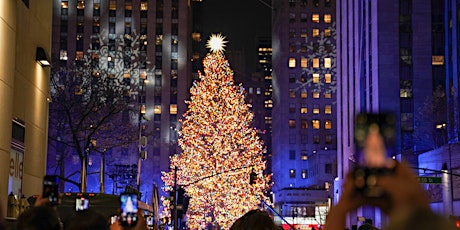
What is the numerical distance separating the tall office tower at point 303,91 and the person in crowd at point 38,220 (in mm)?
123438

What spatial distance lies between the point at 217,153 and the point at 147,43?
58.5 m

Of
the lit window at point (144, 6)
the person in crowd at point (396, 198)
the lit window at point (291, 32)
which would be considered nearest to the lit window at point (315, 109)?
the lit window at point (291, 32)

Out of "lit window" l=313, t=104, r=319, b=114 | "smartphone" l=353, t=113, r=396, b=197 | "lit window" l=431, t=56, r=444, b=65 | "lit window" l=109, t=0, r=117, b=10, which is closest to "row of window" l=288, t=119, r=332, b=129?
"lit window" l=313, t=104, r=319, b=114

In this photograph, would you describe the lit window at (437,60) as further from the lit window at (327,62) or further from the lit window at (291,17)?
the lit window at (291,17)

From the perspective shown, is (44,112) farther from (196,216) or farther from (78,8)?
(78,8)

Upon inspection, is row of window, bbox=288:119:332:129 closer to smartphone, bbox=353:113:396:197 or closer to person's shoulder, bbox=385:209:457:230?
smartphone, bbox=353:113:396:197

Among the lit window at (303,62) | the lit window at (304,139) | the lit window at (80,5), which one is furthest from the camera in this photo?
the lit window at (303,62)

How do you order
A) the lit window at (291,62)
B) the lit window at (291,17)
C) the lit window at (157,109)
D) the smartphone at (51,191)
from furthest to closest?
the lit window at (291,17) < the lit window at (291,62) < the lit window at (157,109) < the smartphone at (51,191)

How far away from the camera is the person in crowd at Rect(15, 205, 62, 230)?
158 inches

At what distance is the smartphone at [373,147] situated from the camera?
99.8 inches

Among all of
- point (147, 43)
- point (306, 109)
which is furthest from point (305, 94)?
point (147, 43)

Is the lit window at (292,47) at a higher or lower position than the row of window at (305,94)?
higher

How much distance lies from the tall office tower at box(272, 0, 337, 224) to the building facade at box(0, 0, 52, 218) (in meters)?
104

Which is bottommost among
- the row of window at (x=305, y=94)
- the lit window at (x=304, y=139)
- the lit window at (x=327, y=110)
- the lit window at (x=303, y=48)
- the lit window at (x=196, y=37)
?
the lit window at (x=304, y=139)
